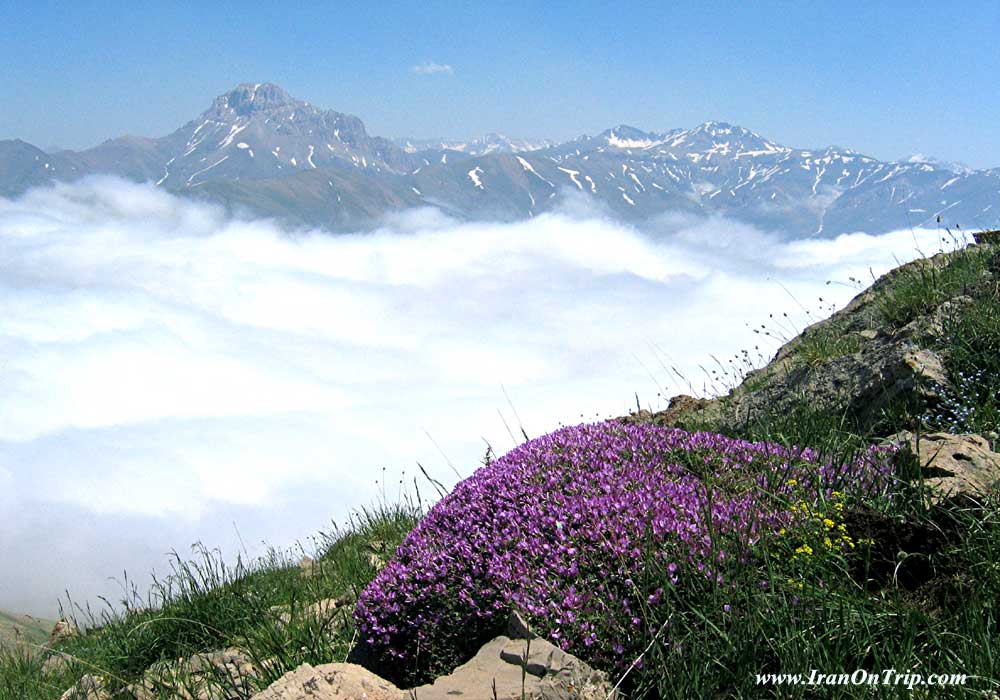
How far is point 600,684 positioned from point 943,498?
2345 mm

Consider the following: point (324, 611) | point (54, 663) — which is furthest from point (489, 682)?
point (54, 663)

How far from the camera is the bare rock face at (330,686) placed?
3135 mm

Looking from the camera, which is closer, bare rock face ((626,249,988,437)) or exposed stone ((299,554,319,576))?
bare rock face ((626,249,988,437))

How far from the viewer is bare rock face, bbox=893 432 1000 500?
409cm

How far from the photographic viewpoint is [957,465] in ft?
14.1

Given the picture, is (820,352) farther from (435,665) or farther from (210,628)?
(210,628)

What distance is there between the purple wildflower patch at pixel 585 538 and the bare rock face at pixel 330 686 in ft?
2.59

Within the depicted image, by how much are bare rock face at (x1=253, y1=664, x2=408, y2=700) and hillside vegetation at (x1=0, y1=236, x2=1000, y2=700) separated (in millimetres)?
786

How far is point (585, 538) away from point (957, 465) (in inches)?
93.2

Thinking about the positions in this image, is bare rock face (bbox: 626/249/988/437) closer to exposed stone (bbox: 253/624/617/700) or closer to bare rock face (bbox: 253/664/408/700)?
exposed stone (bbox: 253/624/617/700)

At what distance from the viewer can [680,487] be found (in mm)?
4344

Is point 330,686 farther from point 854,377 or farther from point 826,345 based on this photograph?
point 826,345

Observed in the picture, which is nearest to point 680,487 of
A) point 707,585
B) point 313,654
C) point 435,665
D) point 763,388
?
point 707,585

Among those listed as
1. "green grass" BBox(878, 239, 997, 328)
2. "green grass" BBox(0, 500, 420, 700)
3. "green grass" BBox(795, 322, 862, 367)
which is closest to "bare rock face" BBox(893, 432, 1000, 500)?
"green grass" BBox(795, 322, 862, 367)
